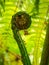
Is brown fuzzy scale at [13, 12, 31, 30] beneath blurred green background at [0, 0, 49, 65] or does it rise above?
above

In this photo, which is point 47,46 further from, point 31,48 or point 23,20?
point 31,48

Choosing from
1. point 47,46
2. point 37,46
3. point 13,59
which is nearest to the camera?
point 47,46

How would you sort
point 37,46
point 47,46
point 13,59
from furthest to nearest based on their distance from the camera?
point 13,59
point 37,46
point 47,46

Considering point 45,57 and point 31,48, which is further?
point 31,48

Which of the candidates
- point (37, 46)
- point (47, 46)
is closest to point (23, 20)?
point (47, 46)

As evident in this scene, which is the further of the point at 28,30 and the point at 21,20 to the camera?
the point at 28,30

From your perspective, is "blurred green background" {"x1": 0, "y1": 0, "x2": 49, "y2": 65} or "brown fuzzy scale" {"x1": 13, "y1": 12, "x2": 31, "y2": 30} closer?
"brown fuzzy scale" {"x1": 13, "y1": 12, "x2": 31, "y2": 30}

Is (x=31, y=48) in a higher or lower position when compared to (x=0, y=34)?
lower

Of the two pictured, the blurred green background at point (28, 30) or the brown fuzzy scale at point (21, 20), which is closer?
the brown fuzzy scale at point (21, 20)

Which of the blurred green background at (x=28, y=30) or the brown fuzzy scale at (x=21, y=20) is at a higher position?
the brown fuzzy scale at (x=21, y=20)

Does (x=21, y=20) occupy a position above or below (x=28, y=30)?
above

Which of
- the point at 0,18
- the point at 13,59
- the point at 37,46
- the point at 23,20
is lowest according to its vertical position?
the point at 13,59
